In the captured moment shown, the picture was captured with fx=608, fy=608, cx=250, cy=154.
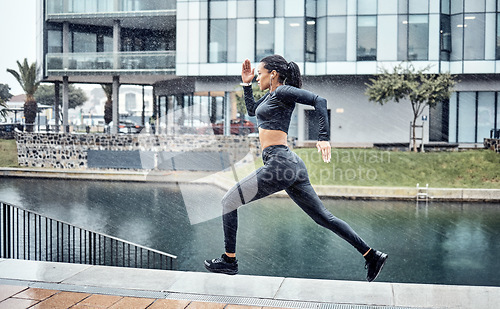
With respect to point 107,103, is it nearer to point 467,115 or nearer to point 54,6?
point 54,6

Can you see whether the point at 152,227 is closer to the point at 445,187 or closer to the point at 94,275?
the point at 445,187

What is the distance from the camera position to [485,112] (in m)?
32.9

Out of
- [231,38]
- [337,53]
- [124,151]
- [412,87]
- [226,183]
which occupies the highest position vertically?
[231,38]

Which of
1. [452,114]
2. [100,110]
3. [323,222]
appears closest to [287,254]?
[323,222]

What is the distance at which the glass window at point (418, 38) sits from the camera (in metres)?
31.2

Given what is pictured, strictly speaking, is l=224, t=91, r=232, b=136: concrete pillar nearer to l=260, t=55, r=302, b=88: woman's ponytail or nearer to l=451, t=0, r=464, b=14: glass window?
l=451, t=0, r=464, b=14: glass window

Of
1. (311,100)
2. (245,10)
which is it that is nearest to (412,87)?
(245,10)

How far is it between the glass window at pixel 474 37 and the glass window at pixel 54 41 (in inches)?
949

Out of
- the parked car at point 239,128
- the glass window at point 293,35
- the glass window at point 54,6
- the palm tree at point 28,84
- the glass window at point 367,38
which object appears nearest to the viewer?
the palm tree at point 28,84

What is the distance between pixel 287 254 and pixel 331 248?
1991 millimetres

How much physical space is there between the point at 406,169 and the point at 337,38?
8688 millimetres

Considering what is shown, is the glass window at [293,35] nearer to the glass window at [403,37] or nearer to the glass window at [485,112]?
the glass window at [403,37]

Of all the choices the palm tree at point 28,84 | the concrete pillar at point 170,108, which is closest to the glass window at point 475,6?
the concrete pillar at point 170,108

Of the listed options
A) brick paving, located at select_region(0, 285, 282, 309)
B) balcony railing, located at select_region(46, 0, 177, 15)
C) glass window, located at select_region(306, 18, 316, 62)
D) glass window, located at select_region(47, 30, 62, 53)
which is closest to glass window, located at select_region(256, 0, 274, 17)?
glass window, located at select_region(306, 18, 316, 62)
